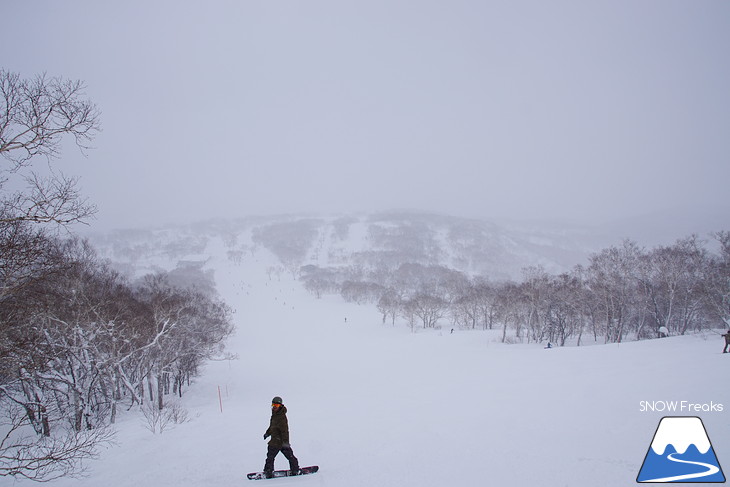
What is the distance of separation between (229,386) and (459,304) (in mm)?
53467

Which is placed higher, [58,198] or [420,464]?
[58,198]

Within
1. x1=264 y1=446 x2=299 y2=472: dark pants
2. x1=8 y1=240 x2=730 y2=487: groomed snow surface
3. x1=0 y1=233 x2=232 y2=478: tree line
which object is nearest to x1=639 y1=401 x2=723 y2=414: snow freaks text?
x1=8 y1=240 x2=730 y2=487: groomed snow surface

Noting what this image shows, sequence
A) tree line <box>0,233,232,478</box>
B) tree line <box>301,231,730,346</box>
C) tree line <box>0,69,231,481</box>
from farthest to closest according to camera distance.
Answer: tree line <box>301,231,730,346</box>
tree line <box>0,233,232,478</box>
tree line <box>0,69,231,481</box>

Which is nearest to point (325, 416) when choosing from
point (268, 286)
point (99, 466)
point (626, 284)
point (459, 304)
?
point (99, 466)

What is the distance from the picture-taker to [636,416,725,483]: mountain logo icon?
21.4 ft

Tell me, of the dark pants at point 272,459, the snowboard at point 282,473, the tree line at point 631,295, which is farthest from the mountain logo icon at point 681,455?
the tree line at point 631,295

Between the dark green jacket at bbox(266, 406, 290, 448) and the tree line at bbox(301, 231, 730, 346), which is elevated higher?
the dark green jacket at bbox(266, 406, 290, 448)

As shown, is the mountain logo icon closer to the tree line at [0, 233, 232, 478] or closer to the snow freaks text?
the snow freaks text

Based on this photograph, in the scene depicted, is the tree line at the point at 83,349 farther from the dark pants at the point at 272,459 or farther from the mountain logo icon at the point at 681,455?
the mountain logo icon at the point at 681,455

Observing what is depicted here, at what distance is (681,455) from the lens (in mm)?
7336

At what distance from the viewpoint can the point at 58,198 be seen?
6.36 m

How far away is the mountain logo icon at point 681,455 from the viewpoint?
6.54 meters

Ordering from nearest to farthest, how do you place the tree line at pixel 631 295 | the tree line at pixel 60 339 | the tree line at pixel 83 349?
the tree line at pixel 60 339 < the tree line at pixel 83 349 < the tree line at pixel 631 295

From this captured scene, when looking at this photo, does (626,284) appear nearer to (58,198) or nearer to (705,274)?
(705,274)
